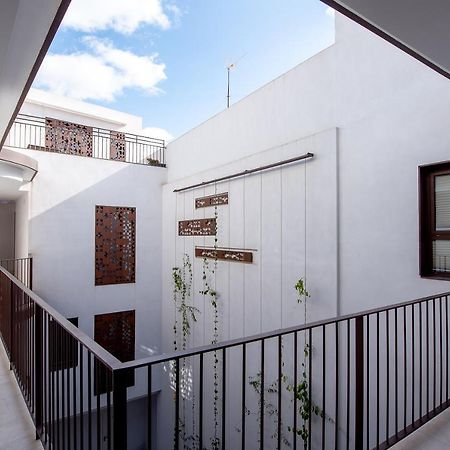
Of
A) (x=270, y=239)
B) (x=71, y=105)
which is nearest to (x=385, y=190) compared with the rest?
(x=270, y=239)

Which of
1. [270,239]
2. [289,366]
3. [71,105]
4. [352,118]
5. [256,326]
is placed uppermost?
[71,105]

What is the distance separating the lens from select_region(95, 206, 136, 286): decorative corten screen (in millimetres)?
6828

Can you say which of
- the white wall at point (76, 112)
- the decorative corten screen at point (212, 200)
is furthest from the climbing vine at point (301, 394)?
the white wall at point (76, 112)

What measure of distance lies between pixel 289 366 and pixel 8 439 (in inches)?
128

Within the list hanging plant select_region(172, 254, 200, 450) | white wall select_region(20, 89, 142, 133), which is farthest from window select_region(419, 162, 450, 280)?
white wall select_region(20, 89, 142, 133)

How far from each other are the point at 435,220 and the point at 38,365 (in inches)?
135

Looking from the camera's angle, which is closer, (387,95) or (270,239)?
(387,95)

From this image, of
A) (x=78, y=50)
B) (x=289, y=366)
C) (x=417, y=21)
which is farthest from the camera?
(x=78, y=50)

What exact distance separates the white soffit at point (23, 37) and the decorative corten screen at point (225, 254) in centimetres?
366

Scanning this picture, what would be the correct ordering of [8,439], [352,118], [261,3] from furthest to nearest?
[261,3] < [352,118] < [8,439]

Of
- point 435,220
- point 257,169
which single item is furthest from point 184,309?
point 435,220

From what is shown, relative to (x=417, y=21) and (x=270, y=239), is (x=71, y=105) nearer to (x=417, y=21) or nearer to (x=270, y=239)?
(x=270, y=239)

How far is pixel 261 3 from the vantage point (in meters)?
4.53

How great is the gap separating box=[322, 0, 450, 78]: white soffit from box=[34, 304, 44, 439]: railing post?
2388 millimetres
